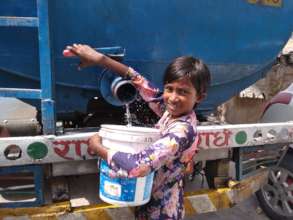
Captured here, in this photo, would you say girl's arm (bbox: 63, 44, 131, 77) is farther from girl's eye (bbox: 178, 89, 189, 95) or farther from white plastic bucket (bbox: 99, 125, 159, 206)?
girl's eye (bbox: 178, 89, 189, 95)

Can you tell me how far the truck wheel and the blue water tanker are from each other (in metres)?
0.80

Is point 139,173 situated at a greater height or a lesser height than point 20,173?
greater

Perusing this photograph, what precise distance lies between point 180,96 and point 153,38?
90cm

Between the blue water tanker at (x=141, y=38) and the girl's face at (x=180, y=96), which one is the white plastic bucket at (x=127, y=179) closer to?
the girl's face at (x=180, y=96)

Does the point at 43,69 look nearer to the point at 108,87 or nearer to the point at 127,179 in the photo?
the point at 108,87

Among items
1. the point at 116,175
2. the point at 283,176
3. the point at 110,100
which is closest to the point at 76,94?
the point at 110,100

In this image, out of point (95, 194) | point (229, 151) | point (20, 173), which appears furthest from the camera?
point (229, 151)

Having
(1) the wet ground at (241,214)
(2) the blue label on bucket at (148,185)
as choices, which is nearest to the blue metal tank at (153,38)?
(2) the blue label on bucket at (148,185)

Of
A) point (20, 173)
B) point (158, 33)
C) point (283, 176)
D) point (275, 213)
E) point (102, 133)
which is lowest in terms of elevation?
point (275, 213)

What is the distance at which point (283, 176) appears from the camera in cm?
332

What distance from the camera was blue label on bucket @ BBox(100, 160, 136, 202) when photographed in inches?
70.0

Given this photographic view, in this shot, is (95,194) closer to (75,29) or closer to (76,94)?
(76,94)

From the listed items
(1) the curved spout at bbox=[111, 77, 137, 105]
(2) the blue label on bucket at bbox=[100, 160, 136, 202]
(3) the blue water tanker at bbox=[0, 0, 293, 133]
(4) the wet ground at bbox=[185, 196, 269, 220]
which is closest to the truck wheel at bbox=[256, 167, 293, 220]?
(4) the wet ground at bbox=[185, 196, 269, 220]

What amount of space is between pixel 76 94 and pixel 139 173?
1.07m
